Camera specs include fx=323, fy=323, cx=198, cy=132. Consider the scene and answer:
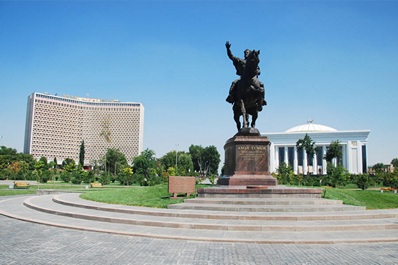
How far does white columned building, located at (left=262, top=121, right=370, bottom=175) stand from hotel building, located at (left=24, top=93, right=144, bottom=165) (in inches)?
2878

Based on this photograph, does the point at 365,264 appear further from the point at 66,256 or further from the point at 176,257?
the point at 66,256

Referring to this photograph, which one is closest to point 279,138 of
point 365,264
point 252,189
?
point 252,189

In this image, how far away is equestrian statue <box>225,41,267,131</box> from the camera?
16.0 meters

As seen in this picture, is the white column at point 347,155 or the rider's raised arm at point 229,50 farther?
the white column at point 347,155

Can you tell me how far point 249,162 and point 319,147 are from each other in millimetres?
94007

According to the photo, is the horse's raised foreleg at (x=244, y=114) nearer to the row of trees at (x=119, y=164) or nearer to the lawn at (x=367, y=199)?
the lawn at (x=367, y=199)

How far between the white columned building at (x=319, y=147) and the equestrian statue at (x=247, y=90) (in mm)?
75853

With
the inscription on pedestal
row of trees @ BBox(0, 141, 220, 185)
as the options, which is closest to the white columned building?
row of trees @ BBox(0, 141, 220, 185)

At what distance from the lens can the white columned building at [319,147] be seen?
→ 95750 mm

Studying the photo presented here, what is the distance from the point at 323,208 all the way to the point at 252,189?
2673 millimetres

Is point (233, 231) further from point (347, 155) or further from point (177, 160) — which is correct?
point (347, 155)

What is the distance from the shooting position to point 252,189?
1278cm

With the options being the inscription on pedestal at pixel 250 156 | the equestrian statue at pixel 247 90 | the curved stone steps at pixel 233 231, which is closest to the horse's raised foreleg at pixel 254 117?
the equestrian statue at pixel 247 90

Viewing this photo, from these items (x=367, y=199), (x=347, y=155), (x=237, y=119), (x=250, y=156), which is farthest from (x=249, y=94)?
(x=347, y=155)
